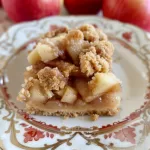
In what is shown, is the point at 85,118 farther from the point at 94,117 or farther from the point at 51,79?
the point at 51,79

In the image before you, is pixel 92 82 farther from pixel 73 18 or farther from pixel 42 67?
pixel 73 18

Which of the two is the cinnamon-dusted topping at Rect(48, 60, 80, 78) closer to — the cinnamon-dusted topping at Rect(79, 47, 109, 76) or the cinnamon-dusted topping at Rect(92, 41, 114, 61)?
the cinnamon-dusted topping at Rect(79, 47, 109, 76)

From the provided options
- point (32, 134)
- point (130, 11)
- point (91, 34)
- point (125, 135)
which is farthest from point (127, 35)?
point (32, 134)

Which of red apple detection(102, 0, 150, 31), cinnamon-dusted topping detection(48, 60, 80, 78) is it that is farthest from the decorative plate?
cinnamon-dusted topping detection(48, 60, 80, 78)

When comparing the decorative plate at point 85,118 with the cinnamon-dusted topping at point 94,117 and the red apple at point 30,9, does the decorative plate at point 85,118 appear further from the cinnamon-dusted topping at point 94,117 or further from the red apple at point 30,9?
the red apple at point 30,9

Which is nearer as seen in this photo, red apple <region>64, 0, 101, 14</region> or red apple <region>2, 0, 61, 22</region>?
red apple <region>2, 0, 61, 22</region>

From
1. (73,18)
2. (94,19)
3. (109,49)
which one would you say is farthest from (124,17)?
(109,49)
